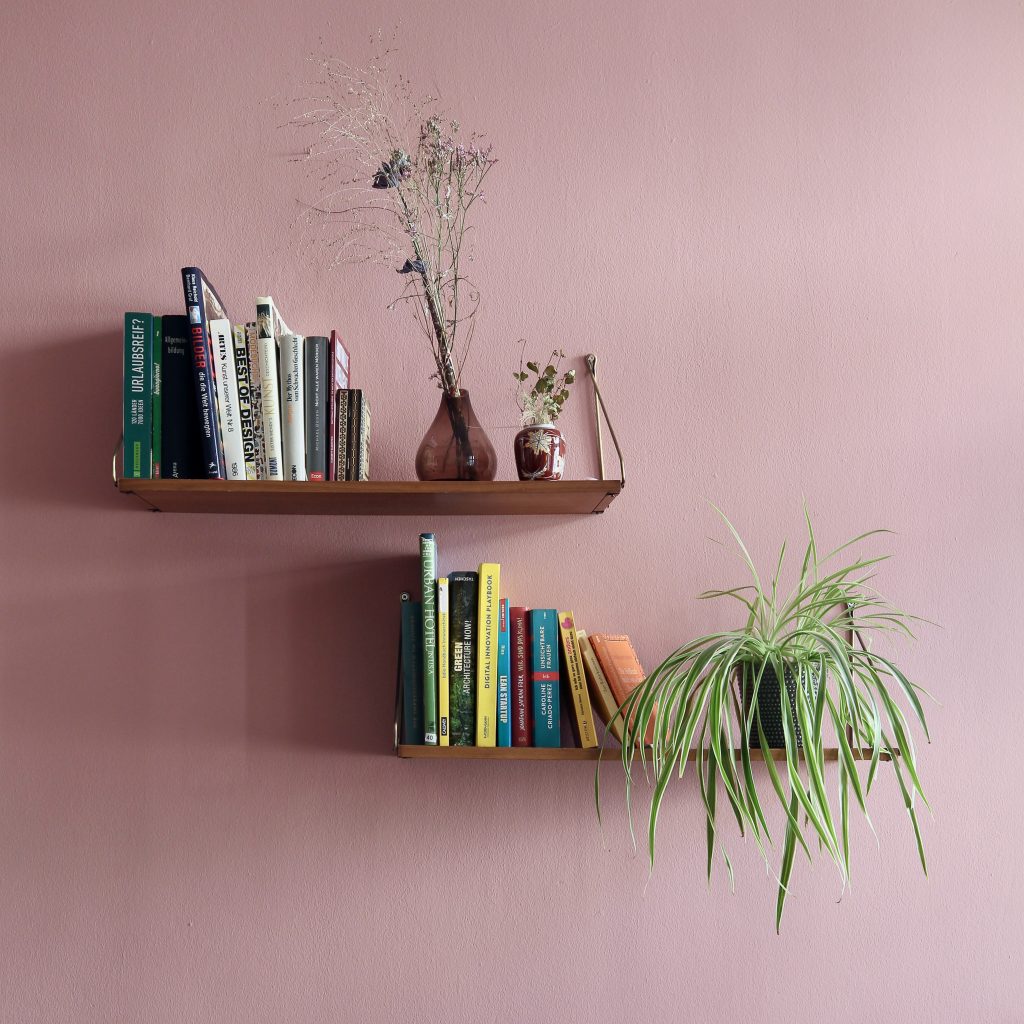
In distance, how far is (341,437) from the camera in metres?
1.30

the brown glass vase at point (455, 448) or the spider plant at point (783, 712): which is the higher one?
the brown glass vase at point (455, 448)

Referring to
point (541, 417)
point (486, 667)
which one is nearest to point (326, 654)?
point (486, 667)

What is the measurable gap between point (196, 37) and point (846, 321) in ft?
3.90

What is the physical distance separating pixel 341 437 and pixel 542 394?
0.31 m

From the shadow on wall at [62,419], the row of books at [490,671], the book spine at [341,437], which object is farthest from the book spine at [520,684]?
the shadow on wall at [62,419]

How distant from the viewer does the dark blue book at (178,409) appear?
128 centimetres

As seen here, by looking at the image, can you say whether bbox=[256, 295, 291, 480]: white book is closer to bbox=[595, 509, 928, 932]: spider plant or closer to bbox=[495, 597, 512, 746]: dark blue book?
bbox=[495, 597, 512, 746]: dark blue book

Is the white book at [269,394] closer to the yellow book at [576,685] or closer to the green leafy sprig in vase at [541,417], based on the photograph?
the green leafy sprig in vase at [541,417]

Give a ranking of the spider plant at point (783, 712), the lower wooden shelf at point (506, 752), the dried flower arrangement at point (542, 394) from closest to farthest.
Result: 1. the spider plant at point (783, 712)
2. the lower wooden shelf at point (506, 752)
3. the dried flower arrangement at point (542, 394)

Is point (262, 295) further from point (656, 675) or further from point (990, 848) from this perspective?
point (990, 848)

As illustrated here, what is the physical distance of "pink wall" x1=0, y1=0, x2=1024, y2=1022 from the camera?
1382mm

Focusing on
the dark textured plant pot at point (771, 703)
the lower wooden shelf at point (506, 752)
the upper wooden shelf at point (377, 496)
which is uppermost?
the upper wooden shelf at point (377, 496)

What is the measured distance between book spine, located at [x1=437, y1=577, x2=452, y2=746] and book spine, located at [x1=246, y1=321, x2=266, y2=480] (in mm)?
305

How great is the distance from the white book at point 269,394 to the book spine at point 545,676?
0.42 metres
